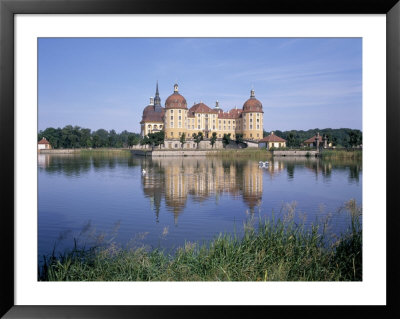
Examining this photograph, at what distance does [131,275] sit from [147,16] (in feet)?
5.08

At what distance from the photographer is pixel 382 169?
5.48 ft

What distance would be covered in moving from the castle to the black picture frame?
1752 cm

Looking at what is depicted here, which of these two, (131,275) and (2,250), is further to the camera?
(131,275)

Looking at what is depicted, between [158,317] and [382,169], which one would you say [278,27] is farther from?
[158,317]

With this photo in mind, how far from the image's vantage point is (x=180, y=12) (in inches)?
61.6

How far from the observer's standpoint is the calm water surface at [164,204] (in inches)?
179

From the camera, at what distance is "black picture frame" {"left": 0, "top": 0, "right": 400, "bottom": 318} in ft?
5.07

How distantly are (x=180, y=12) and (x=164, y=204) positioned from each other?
21.6ft

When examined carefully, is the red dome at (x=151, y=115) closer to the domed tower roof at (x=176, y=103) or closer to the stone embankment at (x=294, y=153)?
the domed tower roof at (x=176, y=103)

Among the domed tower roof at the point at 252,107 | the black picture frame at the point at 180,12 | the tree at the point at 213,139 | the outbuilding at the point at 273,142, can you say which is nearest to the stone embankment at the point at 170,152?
the tree at the point at 213,139

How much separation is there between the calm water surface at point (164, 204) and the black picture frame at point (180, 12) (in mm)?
1750

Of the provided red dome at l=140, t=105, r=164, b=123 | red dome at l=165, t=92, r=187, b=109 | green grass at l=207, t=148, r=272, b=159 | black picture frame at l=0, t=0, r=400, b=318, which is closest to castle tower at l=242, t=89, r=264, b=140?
green grass at l=207, t=148, r=272, b=159

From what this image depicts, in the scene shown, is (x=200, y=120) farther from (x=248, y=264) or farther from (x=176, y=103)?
(x=248, y=264)

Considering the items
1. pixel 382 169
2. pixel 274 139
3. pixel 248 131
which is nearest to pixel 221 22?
pixel 382 169
